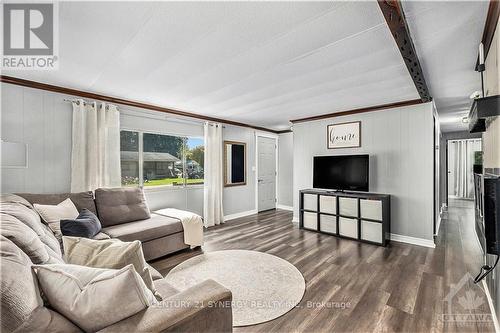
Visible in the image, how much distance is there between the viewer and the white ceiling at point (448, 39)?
1.57 m

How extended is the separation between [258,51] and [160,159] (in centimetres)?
307

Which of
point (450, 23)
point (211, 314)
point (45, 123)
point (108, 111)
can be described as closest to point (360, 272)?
point (211, 314)

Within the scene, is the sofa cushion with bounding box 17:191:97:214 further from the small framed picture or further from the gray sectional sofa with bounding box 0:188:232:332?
the small framed picture

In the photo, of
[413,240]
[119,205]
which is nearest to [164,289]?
[119,205]

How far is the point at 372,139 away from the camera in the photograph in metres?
4.21

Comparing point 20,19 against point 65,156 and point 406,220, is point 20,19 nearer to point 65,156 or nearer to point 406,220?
point 65,156

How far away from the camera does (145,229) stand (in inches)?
118

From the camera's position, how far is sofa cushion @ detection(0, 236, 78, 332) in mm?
780

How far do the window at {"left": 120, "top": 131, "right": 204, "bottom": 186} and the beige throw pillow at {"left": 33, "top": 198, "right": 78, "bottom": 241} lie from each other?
124cm

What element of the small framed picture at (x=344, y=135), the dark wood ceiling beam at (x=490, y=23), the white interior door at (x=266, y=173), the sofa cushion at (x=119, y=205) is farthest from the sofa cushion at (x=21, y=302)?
the white interior door at (x=266, y=173)

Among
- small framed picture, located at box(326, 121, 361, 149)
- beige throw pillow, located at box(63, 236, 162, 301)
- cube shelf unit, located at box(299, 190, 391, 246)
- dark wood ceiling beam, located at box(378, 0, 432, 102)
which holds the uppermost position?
dark wood ceiling beam, located at box(378, 0, 432, 102)

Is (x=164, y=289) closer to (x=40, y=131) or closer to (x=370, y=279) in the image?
(x=370, y=279)

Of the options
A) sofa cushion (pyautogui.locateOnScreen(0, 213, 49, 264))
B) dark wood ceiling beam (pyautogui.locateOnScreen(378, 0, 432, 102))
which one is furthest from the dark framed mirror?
sofa cushion (pyautogui.locateOnScreen(0, 213, 49, 264))

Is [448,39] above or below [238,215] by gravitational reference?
above
